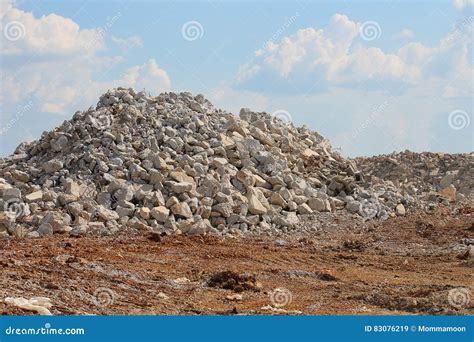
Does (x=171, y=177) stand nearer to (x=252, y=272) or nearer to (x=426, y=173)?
(x=252, y=272)

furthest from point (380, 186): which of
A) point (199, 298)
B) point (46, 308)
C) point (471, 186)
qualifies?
point (46, 308)

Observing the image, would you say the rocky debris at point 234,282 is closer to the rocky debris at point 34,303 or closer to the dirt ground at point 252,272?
the dirt ground at point 252,272

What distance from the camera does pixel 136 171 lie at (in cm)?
1538

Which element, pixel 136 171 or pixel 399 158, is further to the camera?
pixel 399 158

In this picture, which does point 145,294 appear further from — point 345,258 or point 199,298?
point 345,258

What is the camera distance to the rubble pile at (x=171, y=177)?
14.4m

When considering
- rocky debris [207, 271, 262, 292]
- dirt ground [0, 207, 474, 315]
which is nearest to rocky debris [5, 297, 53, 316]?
dirt ground [0, 207, 474, 315]

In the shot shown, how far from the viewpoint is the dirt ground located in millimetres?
8828

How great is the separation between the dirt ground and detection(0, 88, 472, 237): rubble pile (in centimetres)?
89

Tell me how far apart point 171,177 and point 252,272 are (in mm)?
4789

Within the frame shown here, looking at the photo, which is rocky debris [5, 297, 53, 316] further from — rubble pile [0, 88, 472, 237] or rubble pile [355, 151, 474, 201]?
rubble pile [355, 151, 474, 201]

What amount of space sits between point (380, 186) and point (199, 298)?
10.6 m

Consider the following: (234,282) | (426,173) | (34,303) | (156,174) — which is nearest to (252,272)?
(234,282)

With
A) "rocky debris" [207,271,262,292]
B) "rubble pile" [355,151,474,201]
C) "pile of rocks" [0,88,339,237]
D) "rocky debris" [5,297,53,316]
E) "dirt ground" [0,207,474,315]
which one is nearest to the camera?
"rocky debris" [5,297,53,316]
